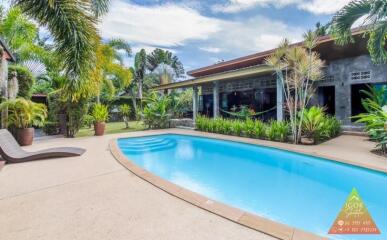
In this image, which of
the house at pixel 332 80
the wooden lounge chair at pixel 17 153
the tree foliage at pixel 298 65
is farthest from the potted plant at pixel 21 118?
the tree foliage at pixel 298 65

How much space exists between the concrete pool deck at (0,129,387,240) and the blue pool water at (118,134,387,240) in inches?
52.9

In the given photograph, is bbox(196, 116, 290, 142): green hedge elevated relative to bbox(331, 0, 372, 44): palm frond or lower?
lower

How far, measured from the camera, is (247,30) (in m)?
19.2

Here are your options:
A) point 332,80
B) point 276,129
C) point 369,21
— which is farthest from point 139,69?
point 369,21

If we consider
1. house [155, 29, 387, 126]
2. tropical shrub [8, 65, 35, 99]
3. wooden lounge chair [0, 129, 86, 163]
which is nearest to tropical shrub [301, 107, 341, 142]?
house [155, 29, 387, 126]

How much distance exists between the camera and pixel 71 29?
482 cm

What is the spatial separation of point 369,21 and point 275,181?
21.9 ft

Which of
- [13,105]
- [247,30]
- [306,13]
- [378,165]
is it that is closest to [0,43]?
[13,105]

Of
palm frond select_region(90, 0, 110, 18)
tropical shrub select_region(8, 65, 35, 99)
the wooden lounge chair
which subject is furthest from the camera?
tropical shrub select_region(8, 65, 35, 99)

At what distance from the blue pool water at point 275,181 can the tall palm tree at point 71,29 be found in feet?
12.0

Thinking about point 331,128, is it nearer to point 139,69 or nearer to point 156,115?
point 156,115

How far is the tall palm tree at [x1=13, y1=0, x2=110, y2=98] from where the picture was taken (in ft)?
15.3

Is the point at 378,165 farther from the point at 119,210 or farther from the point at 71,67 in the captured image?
the point at 71,67

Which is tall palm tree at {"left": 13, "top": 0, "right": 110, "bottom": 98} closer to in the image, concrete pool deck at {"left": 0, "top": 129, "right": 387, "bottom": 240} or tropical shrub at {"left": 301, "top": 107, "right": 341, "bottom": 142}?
concrete pool deck at {"left": 0, "top": 129, "right": 387, "bottom": 240}
